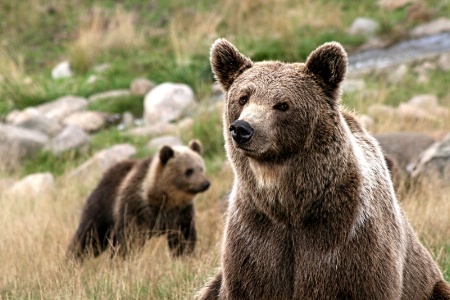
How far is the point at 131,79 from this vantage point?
1859 cm

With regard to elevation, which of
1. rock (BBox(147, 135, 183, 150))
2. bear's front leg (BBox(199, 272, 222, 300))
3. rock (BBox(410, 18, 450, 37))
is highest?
rock (BBox(410, 18, 450, 37))

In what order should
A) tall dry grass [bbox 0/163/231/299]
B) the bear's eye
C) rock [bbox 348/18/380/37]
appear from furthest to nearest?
1. rock [bbox 348/18/380/37]
2. the bear's eye
3. tall dry grass [bbox 0/163/231/299]

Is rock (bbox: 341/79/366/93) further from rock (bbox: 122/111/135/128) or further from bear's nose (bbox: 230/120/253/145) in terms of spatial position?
bear's nose (bbox: 230/120/253/145)

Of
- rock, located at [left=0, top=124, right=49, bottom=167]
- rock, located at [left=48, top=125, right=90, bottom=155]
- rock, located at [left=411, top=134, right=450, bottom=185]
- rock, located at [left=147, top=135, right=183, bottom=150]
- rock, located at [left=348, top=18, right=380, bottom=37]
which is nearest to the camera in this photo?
rock, located at [left=411, top=134, right=450, bottom=185]

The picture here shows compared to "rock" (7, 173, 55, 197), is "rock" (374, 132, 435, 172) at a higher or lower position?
higher

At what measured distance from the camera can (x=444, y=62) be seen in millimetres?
17344

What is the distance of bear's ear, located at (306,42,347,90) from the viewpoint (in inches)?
167

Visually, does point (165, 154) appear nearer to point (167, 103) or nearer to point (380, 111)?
point (380, 111)

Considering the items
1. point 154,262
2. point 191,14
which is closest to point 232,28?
point 191,14

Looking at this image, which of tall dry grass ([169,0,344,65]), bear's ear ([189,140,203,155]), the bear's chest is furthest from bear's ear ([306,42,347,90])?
tall dry grass ([169,0,344,65])

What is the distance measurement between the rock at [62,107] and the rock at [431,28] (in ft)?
28.4

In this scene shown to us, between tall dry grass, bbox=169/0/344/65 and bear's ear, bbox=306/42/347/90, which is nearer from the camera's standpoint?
bear's ear, bbox=306/42/347/90

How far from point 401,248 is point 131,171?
554 centimetres

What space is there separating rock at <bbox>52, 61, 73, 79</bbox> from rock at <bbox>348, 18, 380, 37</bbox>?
714cm
